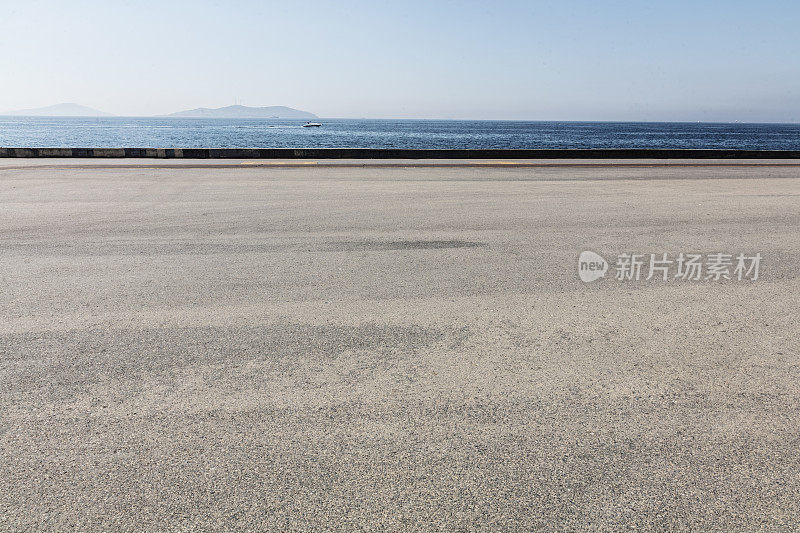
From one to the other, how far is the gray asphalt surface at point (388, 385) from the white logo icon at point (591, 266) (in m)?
0.12

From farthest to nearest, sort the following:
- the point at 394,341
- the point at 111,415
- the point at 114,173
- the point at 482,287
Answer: the point at 114,173, the point at 482,287, the point at 394,341, the point at 111,415

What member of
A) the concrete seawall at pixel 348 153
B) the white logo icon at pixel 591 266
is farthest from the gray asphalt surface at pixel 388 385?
the concrete seawall at pixel 348 153

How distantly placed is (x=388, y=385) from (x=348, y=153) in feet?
64.9

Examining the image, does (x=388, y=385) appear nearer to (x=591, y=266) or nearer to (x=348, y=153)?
(x=591, y=266)

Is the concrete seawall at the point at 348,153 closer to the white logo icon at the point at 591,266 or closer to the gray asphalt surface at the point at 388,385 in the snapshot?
the gray asphalt surface at the point at 388,385

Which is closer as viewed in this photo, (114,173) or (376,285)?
(376,285)

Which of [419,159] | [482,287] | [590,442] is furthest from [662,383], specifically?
[419,159]

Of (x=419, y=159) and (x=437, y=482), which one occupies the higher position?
(x=419, y=159)

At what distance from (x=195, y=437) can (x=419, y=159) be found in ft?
65.1

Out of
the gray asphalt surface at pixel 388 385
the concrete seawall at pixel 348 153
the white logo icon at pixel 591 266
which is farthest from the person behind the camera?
the concrete seawall at pixel 348 153

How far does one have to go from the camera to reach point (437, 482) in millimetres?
2338

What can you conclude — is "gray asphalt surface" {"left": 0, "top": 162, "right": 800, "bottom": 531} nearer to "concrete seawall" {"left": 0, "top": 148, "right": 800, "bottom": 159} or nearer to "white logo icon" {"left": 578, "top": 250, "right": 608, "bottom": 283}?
"white logo icon" {"left": 578, "top": 250, "right": 608, "bottom": 283}

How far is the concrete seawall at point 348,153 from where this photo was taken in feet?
70.2

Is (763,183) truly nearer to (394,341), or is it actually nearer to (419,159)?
(419,159)
